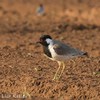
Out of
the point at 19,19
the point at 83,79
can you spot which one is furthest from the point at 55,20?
the point at 83,79

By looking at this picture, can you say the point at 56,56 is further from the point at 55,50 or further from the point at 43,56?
the point at 43,56

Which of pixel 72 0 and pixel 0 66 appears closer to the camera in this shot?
pixel 0 66

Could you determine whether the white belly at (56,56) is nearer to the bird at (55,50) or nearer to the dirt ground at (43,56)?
the bird at (55,50)

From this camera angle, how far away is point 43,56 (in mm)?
12227

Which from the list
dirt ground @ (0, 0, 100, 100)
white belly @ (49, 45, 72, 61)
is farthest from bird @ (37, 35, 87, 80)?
dirt ground @ (0, 0, 100, 100)

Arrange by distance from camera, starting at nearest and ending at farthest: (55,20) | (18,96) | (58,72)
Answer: (18,96)
(58,72)
(55,20)

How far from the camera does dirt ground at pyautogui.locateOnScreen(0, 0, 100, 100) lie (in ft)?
32.3

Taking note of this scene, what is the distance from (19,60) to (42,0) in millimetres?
19071

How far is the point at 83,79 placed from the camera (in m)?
10.2

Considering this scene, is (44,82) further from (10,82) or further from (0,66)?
(0,66)

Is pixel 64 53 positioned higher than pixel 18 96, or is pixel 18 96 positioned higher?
pixel 64 53

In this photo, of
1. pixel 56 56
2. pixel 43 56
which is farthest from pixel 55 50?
pixel 43 56

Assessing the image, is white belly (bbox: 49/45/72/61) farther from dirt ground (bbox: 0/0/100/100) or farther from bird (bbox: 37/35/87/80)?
dirt ground (bbox: 0/0/100/100)

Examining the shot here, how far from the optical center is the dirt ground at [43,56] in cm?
984
